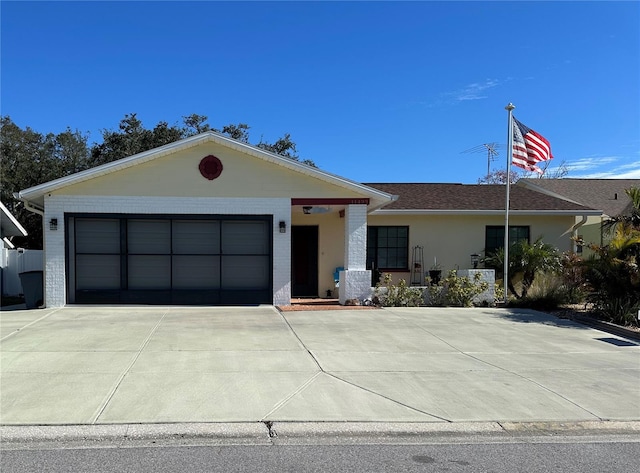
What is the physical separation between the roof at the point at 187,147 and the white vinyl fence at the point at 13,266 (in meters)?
5.13

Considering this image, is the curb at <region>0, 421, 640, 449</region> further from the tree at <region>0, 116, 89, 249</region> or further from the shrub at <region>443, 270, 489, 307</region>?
the tree at <region>0, 116, 89, 249</region>

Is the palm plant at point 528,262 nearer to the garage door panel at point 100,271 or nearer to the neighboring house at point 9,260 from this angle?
the garage door panel at point 100,271

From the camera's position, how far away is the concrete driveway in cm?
566

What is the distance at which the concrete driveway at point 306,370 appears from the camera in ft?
18.6

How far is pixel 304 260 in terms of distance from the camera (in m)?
17.0

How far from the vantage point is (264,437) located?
498 cm

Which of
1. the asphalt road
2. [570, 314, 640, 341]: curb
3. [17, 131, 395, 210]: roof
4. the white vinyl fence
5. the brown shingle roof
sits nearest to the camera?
the asphalt road

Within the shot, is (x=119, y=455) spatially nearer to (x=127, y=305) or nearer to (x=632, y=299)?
(x=127, y=305)

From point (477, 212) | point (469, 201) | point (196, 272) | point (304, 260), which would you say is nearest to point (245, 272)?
point (196, 272)

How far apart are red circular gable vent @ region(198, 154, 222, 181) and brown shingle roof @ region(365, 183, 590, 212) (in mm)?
6136

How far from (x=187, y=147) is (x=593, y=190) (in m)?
20.9

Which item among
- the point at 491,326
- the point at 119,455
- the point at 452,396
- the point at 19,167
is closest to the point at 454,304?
the point at 491,326

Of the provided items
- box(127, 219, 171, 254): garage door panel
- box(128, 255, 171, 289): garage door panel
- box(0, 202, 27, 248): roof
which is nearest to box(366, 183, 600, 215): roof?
box(127, 219, 171, 254): garage door panel

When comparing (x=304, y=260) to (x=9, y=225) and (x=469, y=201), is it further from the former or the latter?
(x=9, y=225)
